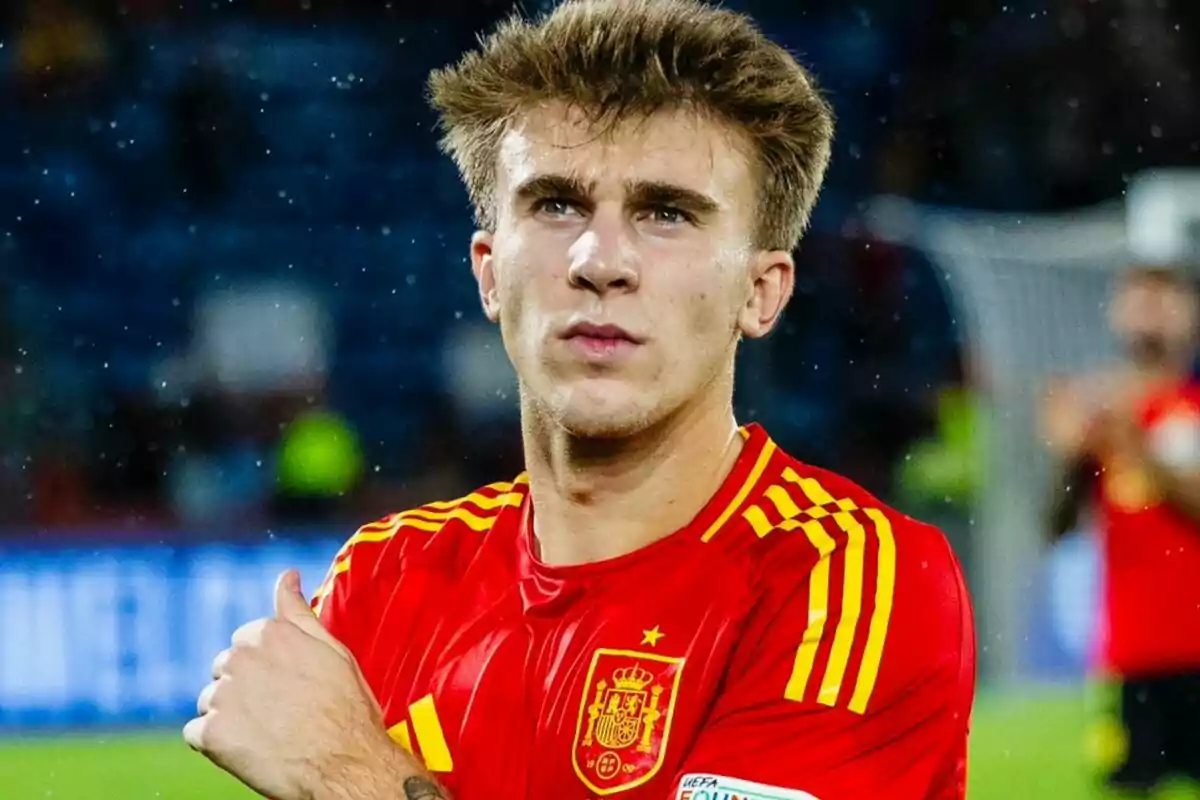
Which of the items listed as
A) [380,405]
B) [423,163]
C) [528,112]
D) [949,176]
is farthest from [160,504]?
[528,112]

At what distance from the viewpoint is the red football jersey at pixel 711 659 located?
247 cm

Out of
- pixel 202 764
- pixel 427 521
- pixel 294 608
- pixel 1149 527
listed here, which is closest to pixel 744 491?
pixel 427 521

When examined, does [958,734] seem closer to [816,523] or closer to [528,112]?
[816,523]

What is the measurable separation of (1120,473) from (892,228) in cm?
520

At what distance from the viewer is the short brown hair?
2.61m

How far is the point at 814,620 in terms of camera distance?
98.7 inches

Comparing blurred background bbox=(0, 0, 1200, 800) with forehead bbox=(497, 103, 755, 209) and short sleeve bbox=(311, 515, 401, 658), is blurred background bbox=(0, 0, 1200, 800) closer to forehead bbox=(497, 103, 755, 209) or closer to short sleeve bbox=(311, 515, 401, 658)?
short sleeve bbox=(311, 515, 401, 658)

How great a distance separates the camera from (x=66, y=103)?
12773 mm

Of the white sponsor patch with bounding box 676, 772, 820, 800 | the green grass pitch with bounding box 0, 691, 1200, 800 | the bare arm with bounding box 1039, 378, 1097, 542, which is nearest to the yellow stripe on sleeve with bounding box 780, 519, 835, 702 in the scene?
the white sponsor patch with bounding box 676, 772, 820, 800

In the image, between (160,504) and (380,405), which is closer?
(160,504)

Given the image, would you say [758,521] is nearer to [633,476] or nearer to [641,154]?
[633,476]

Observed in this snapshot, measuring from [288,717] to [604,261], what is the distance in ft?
2.26

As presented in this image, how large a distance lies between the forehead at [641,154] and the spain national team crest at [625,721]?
60 centimetres

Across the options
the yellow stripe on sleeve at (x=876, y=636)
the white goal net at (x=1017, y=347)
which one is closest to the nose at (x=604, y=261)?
the yellow stripe on sleeve at (x=876, y=636)
